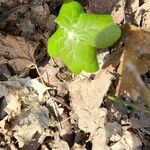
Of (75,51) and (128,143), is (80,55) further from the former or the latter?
(128,143)

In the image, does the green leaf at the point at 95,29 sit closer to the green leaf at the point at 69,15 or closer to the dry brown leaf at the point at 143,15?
the green leaf at the point at 69,15

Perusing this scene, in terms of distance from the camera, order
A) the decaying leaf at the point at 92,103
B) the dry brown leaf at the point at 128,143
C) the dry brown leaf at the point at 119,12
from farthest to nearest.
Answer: the dry brown leaf at the point at 119,12 → the decaying leaf at the point at 92,103 → the dry brown leaf at the point at 128,143

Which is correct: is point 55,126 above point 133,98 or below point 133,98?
below

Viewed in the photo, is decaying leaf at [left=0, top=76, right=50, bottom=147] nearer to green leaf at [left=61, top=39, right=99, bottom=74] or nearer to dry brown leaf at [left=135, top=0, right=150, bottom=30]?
green leaf at [left=61, top=39, right=99, bottom=74]

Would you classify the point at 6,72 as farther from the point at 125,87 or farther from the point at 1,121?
the point at 125,87

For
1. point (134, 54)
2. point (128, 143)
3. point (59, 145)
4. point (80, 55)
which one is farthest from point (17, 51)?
point (128, 143)

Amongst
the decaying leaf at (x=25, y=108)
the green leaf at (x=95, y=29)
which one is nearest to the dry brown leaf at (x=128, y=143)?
the decaying leaf at (x=25, y=108)

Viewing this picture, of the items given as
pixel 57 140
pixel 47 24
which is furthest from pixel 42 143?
pixel 47 24
